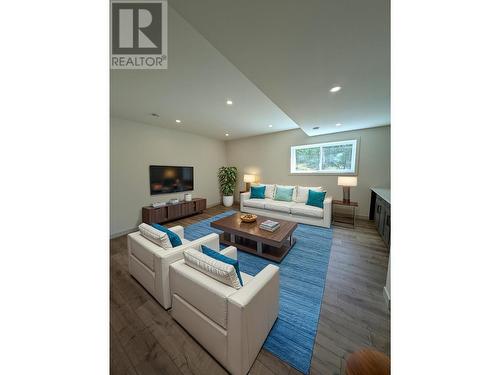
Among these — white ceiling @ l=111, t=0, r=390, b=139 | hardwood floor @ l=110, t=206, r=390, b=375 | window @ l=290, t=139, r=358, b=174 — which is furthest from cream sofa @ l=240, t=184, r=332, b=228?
white ceiling @ l=111, t=0, r=390, b=139

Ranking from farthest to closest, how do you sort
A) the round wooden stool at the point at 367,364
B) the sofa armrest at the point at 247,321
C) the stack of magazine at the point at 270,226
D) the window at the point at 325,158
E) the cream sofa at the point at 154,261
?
the window at the point at 325,158
the stack of magazine at the point at 270,226
the cream sofa at the point at 154,261
the sofa armrest at the point at 247,321
the round wooden stool at the point at 367,364

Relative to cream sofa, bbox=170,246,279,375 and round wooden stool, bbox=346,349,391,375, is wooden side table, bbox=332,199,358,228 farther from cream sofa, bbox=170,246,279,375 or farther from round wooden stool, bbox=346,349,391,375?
round wooden stool, bbox=346,349,391,375

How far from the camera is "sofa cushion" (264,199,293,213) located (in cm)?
381

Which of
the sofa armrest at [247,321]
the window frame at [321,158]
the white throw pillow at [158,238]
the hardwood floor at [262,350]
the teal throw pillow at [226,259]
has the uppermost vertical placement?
the window frame at [321,158]

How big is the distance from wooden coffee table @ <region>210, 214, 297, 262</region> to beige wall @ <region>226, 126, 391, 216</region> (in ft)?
7.53

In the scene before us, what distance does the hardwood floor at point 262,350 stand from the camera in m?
1.10

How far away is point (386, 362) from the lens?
69 centimetres

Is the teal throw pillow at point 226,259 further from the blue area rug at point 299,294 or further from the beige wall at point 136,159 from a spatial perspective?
the beige wall at point 136,159

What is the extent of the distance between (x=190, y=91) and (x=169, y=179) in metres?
2.51

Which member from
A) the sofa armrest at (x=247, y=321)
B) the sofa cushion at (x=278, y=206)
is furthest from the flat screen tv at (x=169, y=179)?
the sofa armrest at (x=247, y=321)

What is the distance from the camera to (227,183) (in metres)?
5.45

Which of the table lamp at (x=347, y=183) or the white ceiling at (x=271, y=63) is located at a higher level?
the white ceiling at (x=271, y=63)

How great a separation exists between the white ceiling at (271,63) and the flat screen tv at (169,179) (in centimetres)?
130
